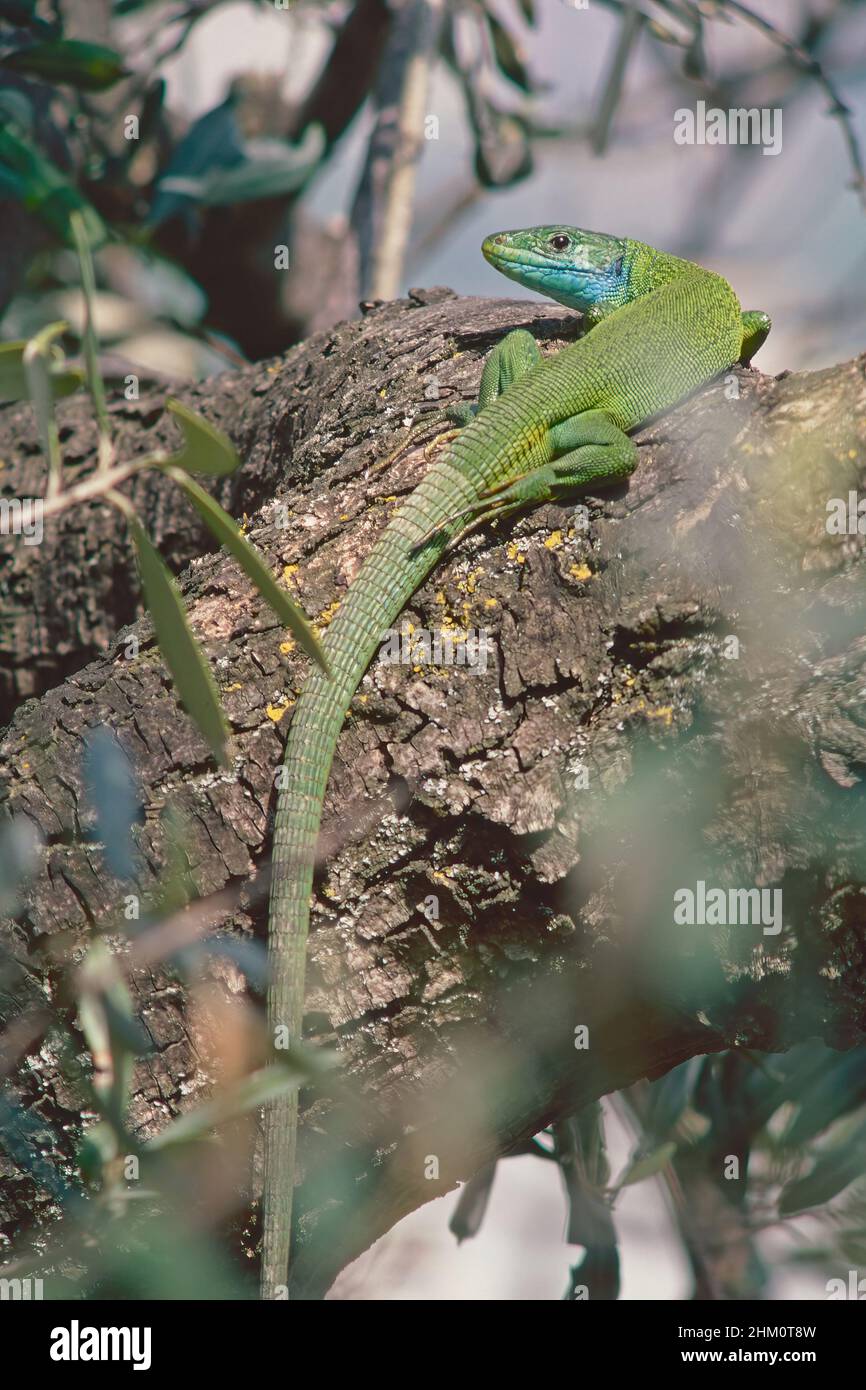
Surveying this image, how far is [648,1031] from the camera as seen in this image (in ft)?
5.66

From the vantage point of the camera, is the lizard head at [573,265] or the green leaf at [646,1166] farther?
the green leaf at [646,1166]

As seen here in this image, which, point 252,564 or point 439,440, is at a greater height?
point 439,440

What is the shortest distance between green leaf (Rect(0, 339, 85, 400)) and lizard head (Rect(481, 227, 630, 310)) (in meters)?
1.65

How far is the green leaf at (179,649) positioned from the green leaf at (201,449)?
0.09 metres

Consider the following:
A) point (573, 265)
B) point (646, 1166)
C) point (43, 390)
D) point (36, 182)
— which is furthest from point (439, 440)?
point (36, 182)

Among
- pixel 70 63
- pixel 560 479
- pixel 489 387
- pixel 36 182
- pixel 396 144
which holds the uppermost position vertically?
pixel 396 144

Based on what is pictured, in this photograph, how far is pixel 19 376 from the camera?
1198 mm

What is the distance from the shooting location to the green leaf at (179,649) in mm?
1186

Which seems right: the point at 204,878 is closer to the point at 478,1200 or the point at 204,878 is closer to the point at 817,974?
the point at 817,974

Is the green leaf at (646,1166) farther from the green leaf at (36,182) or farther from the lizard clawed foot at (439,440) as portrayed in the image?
the green leaf at (36,182)

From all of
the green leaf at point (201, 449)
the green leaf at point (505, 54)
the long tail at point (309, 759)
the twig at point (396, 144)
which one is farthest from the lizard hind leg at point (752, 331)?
the green leaf at point (505, 54)

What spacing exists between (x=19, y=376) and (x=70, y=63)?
2.61 metres

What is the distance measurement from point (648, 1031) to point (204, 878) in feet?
2.47

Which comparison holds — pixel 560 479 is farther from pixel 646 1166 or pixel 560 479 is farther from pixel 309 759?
pixel 646 1166
